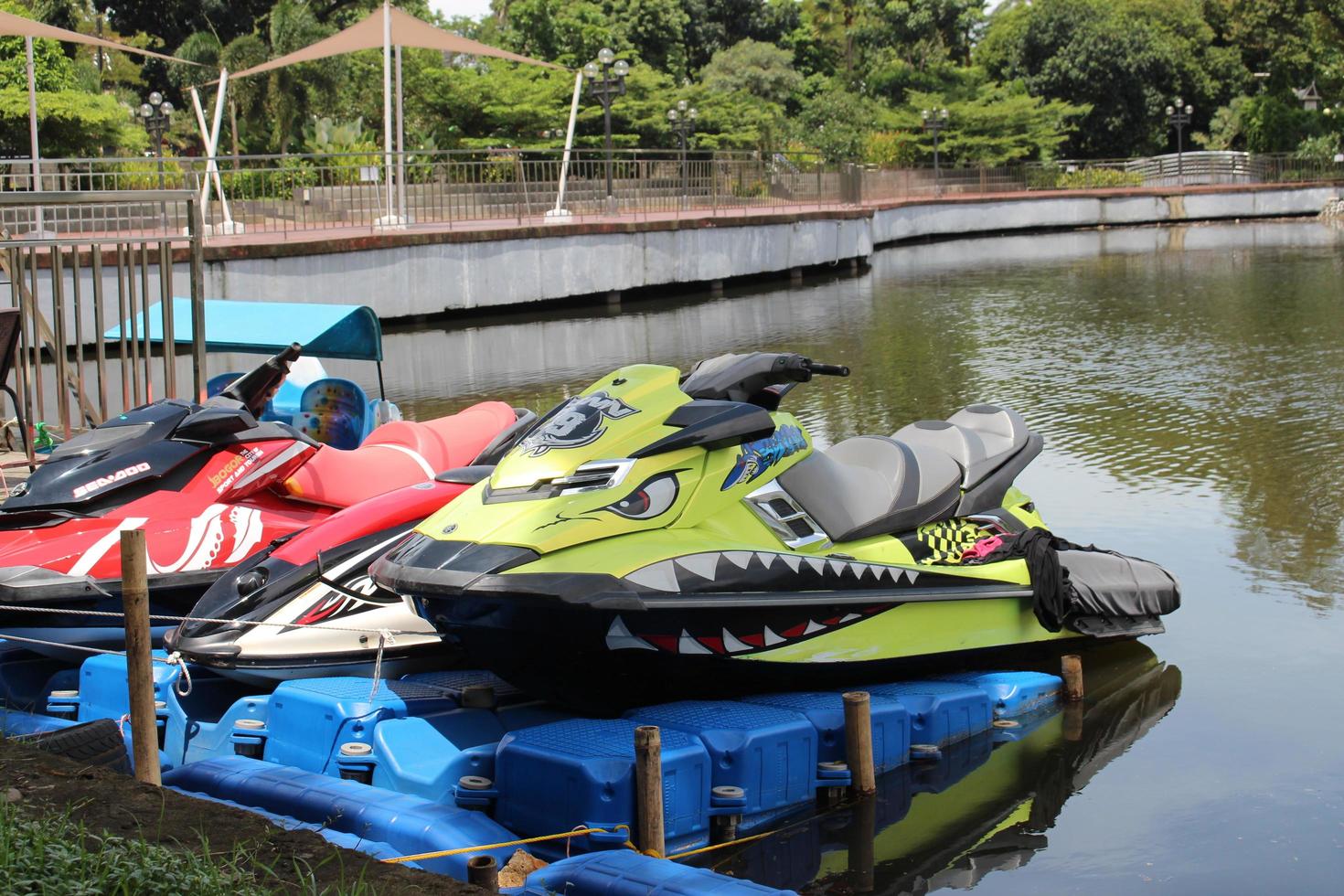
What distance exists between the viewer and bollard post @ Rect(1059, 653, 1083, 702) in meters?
7.73

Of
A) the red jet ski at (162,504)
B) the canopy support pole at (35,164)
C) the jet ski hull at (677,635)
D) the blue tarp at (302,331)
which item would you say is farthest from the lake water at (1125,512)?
the canopy support pole at (35,164)

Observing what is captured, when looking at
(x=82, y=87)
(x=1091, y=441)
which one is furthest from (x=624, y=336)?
(x=82, y=87)

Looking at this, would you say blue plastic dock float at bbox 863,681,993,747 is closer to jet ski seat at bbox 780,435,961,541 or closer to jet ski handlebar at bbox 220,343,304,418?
jet ski seat at bbox 780,435,961,541

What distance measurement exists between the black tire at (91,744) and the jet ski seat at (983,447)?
167 inches

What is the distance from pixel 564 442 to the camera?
6477 mm

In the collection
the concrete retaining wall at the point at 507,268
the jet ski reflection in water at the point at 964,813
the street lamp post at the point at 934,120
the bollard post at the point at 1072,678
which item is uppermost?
the street lamp post at the point at 934,120

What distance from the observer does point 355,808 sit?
550 cm

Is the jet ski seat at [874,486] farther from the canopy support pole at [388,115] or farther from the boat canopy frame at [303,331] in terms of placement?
the canopy support pole at [388,115]

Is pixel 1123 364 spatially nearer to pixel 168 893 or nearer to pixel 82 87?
pixel 168 893

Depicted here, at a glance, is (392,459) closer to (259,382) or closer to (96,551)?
(259,382)

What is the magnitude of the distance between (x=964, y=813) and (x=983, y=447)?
8.16ft

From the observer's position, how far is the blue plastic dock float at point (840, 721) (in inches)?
256

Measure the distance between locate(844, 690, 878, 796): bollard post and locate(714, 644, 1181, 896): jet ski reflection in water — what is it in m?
0.13

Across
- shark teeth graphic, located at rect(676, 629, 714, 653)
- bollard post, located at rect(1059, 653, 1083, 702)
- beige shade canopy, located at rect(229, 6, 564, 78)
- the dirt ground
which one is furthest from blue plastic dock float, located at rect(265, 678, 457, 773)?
beige shade canopy, located at rect(229, 6, 564, 78)
